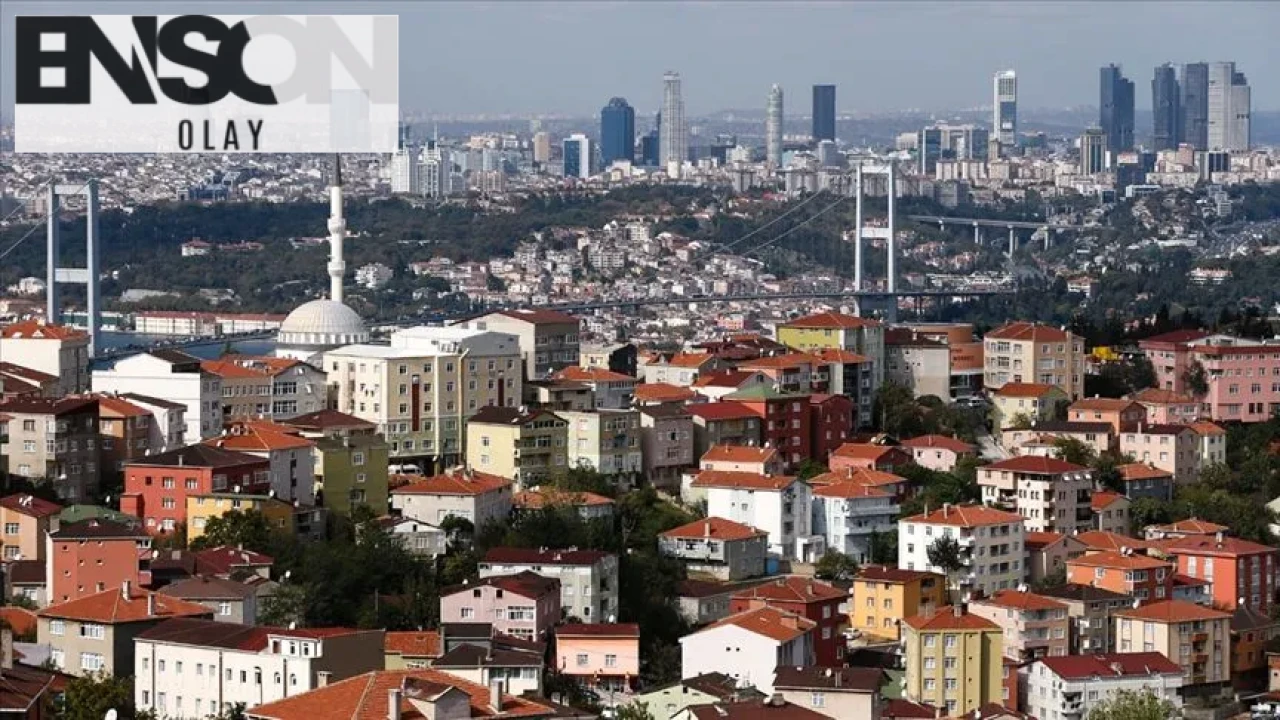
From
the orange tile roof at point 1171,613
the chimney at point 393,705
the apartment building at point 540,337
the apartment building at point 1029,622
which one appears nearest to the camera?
the chimney at point 393,705

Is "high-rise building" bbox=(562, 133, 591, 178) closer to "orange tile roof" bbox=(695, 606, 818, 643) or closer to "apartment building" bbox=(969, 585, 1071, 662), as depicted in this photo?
"apartment building" bbox=(969, 585, 1071, 662)

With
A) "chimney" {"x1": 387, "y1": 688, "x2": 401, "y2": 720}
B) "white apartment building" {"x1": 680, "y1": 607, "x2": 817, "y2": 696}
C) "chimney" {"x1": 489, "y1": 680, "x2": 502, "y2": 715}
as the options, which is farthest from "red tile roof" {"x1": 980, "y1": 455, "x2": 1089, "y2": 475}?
"chimney" {"x1": 387, "y1": 688, "x2": 401, "y2": 720}

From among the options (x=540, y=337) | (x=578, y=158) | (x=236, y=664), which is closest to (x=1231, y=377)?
(x=540, y=337)

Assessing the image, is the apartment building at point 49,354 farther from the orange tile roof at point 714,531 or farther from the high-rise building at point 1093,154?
the high-rise building at point 1093,154

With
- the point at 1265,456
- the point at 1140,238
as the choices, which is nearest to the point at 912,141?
the point at 1140,238

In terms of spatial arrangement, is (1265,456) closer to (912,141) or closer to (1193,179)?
(1193,179)

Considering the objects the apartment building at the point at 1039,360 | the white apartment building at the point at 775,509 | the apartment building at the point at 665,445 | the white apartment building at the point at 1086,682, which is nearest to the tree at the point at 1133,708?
the white apartment building at the point at 1086,682
